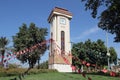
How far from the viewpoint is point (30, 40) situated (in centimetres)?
5206

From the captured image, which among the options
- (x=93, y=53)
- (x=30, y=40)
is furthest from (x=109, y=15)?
(x=93, y=53)

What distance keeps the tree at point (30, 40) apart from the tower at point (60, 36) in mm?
2887

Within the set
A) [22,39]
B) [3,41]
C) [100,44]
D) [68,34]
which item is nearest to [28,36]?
[22,39]

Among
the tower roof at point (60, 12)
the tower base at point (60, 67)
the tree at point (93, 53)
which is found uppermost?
the tower roof at point (60, 12)

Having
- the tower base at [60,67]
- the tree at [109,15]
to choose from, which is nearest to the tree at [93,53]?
the tower base at [60,67]

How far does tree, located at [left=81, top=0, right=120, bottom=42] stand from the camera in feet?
87.1

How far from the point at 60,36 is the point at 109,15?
2720 cm

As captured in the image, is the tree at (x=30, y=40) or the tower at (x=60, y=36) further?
the tower at (x=60, y=36)

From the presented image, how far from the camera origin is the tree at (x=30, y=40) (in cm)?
5147

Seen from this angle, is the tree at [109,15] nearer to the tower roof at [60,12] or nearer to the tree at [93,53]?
the tower roof at [60,12]

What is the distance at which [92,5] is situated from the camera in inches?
1095

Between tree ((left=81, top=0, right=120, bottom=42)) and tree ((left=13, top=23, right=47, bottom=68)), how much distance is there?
2315 cm

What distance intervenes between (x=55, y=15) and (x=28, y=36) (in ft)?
28.9

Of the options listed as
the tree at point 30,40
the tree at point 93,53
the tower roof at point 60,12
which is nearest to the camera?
the tree at point 30,40
